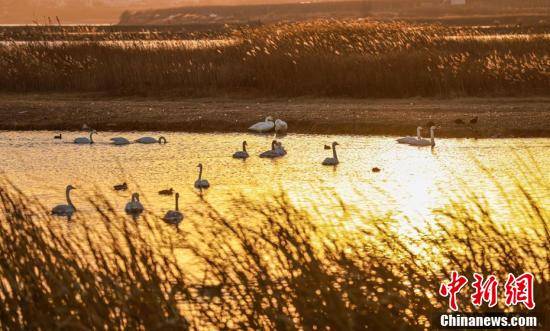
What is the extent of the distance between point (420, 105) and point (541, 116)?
10.1ft

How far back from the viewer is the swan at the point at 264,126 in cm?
2230

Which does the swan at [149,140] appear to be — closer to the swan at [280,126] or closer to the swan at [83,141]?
the swan at [83,141]

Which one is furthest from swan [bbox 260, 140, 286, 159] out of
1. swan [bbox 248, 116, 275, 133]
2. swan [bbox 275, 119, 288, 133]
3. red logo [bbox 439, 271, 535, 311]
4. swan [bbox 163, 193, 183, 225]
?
red logo [bbox 439, 271, 535, 311]

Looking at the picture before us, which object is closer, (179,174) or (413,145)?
(179,174)

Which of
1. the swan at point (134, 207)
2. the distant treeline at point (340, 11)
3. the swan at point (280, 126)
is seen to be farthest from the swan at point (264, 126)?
the distant treeline at point (340, 11)

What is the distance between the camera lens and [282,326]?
24.3 feet

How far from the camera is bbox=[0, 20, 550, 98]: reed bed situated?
26.6 meters

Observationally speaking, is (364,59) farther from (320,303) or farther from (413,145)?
(320,303)

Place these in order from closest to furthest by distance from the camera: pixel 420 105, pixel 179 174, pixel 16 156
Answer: pixel 179 174, pixel 16 156, pixel 420 105

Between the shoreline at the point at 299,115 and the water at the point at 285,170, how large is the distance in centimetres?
97

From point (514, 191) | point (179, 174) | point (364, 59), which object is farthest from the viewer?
point (364, 59)

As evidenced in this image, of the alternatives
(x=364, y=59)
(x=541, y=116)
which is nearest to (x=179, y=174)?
(x=541, y=116)

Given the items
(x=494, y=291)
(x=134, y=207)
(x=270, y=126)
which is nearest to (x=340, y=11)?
(x=270, y=126)

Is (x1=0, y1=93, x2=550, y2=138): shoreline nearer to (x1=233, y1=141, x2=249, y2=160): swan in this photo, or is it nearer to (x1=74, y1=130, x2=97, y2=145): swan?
(x1=74, y1=130, x2=97, y2=145): swan
